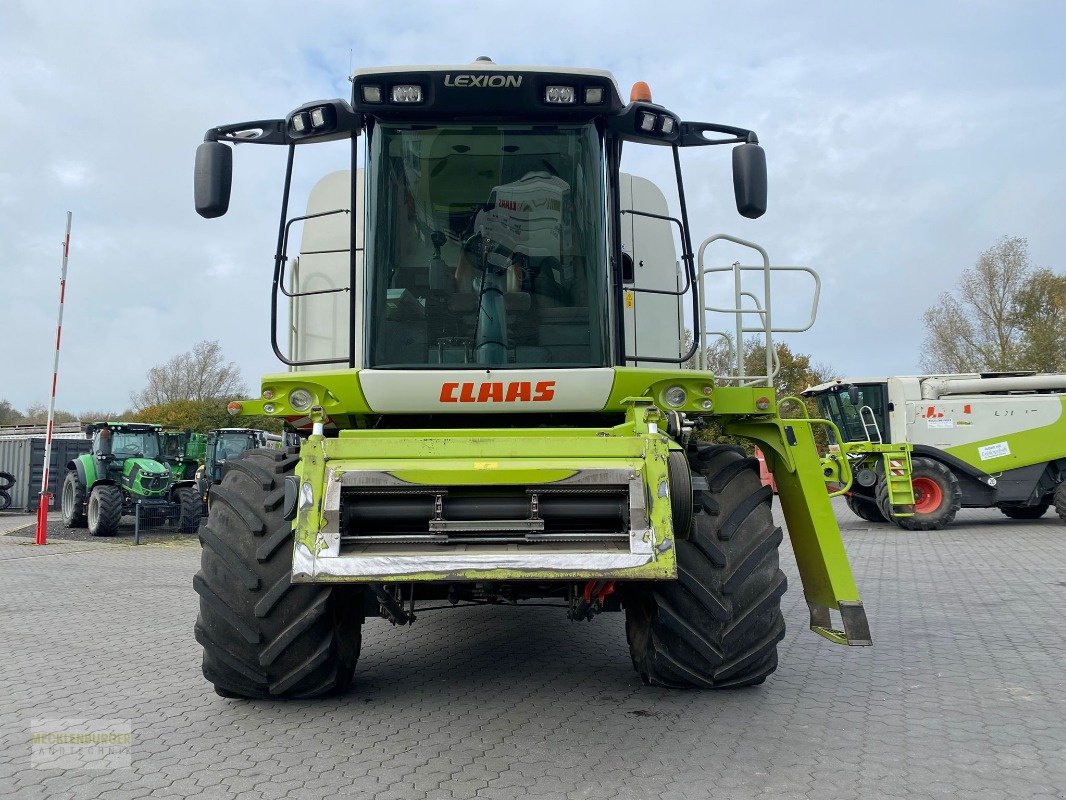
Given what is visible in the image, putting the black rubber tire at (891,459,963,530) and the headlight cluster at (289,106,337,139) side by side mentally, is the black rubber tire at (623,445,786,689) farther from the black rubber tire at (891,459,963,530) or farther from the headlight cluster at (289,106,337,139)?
the black rubber tire at (891,459,963,530)

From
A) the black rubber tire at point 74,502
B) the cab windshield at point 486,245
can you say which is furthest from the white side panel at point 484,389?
the black rubber tire at point 74,502

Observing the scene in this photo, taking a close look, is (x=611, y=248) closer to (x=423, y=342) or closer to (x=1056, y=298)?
(x=423, y=342)

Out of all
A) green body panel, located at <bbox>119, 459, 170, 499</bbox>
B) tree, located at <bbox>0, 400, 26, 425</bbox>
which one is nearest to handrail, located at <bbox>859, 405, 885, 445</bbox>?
green body panel, located at <bbox>119, 459, 170, 499</bbox>

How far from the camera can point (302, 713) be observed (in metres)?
4.49

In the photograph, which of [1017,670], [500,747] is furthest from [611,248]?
[1017,670]

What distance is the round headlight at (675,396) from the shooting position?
463 centimetres

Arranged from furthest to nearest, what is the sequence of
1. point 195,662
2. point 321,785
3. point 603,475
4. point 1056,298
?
1. point 1056,298
2. point 195,662
3. point 603,475
4. point 321,785

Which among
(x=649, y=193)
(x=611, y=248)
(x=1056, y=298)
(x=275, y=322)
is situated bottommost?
(x=275, y=322)

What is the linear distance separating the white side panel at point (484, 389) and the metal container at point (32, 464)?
73.7 ft

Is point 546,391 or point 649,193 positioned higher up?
point 649,193

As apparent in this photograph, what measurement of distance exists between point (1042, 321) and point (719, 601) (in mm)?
35762

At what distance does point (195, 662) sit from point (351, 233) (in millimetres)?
3025

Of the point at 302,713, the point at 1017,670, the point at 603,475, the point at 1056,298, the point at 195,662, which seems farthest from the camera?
the point at 1056,298

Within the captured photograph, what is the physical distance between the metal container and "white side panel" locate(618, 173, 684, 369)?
73.2 feet
